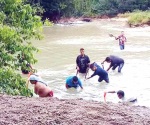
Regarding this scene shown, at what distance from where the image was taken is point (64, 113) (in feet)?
19.3

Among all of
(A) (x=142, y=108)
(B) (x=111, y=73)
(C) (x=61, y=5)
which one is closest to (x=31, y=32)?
(A) (x=142, y=108)

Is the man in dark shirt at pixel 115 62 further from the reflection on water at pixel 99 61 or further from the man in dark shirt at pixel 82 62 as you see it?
the man in dark shirt at pixel 82 62

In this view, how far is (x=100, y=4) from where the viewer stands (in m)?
62.1

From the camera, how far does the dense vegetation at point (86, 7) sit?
49.5 metres

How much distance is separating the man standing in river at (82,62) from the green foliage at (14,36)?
506 cm

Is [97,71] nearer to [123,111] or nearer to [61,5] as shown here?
[123,111]

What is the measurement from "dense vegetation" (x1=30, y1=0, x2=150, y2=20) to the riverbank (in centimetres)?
4070

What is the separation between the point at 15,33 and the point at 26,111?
336cm

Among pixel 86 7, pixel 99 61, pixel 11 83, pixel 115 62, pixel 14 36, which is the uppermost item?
pixel 86 7

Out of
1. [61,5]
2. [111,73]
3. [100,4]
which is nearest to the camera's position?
[111,73]

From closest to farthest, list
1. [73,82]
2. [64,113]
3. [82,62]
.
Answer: [64,113]
[73,82]
[82,62]

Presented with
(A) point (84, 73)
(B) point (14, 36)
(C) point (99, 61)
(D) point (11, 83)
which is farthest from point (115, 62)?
(D) point (11, 83)

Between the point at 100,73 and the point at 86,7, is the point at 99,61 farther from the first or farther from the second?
the point at 86,7

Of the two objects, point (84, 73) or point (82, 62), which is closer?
point (82, 62)
